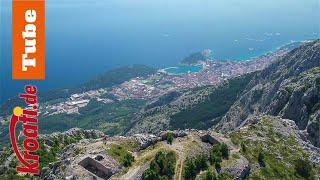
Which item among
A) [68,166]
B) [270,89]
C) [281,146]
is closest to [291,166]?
[281,146]

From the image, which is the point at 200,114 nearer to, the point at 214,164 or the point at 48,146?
the point at 48,146

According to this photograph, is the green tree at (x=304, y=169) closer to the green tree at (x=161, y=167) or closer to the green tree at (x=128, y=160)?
the green tree at (x=161, y=167)

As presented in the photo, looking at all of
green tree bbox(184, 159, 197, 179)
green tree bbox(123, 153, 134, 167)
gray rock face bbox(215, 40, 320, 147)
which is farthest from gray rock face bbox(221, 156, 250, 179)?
gray rock face bbox(215, 40, 320, 147)

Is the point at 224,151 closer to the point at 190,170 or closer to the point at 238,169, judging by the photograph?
the point at 238,169

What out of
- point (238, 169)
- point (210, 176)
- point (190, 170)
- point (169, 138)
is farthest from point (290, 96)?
point (190, 170)

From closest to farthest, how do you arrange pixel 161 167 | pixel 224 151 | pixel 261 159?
pixel 161 167
pixel 224 151
pixel 261 159

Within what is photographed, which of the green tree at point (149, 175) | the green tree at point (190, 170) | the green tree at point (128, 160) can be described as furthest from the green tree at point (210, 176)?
the green tree at point (128, 160)

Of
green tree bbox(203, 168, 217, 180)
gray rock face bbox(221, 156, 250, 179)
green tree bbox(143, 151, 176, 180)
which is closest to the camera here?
green tree bbox(143, 151, 176, 180)

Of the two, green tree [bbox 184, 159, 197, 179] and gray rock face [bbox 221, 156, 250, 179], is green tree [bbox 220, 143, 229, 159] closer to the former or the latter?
gray rock face [bbox 221, 156, 250, 179]
